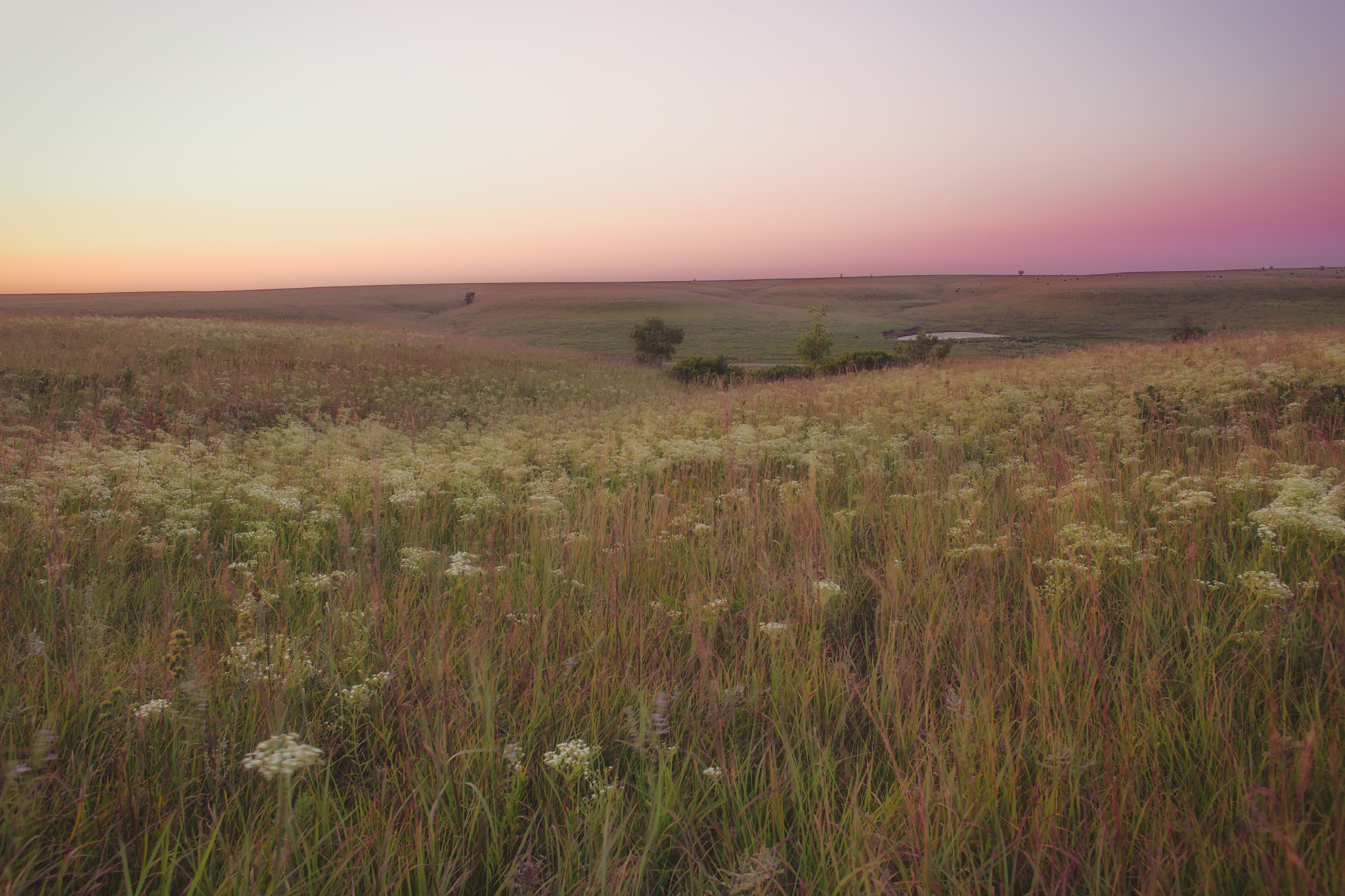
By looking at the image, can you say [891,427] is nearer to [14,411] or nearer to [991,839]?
[991,839]

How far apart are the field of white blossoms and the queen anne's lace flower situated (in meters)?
0.01

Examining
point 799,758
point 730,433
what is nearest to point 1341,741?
point 799,758

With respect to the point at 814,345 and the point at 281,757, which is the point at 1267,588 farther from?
the point at 814,345

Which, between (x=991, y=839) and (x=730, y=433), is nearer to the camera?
(x=991, y=839)

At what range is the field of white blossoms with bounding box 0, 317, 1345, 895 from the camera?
4.58 feet

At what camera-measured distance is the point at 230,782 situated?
5.24 feet

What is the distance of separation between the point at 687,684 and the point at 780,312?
8468 centimetres

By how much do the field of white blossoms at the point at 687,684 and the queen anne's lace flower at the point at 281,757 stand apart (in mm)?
11

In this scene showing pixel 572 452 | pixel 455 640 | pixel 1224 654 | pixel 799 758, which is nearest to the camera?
pixel 799 758

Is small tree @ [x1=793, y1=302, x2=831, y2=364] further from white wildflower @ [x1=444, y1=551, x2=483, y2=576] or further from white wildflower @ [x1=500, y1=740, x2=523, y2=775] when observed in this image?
white wildflower @ [x1=500, y1=740, x2=523, y2=775]

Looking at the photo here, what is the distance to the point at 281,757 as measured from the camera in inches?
54.9

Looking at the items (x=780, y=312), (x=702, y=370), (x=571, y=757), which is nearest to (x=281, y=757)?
(x=571, y=757)

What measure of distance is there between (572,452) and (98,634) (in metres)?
4.67

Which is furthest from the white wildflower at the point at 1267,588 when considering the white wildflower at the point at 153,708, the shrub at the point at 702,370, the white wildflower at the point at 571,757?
the shrub at the point at 702,370
